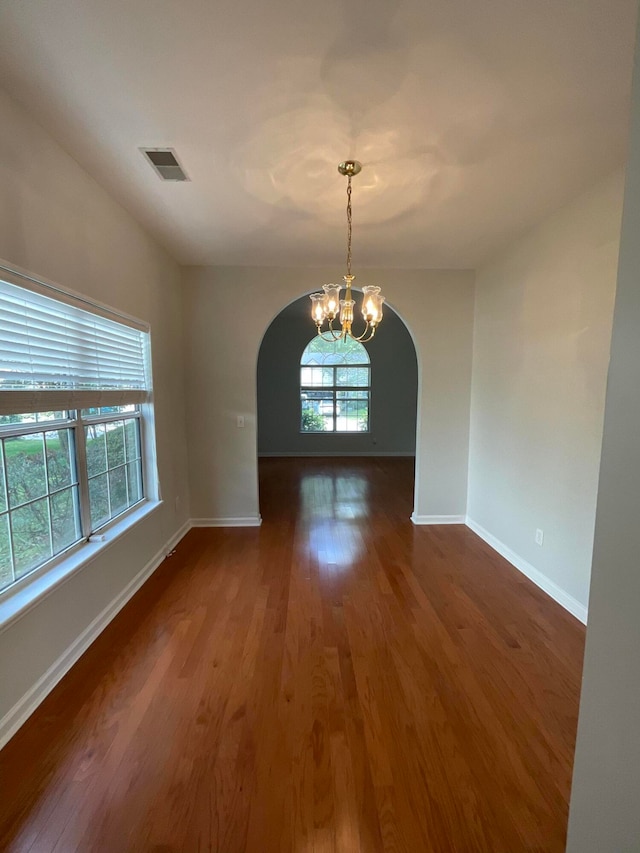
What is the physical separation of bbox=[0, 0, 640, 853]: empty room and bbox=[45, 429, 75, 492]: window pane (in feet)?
0.08

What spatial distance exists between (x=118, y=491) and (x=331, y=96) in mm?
2603

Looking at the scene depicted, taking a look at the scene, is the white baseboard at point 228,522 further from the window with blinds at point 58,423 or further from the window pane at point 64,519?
the window pane at point 64,519

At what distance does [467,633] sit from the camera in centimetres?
217

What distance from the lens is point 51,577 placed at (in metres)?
1.79

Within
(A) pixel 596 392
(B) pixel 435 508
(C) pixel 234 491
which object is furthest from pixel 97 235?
(B) pixel 435 508

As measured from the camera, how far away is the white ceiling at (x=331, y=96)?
120 centimetres

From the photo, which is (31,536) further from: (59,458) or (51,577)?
(59,458)

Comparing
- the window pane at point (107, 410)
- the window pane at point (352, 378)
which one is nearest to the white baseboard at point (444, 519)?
the window pane at point (107, 410)

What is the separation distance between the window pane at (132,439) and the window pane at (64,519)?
668 millimetres

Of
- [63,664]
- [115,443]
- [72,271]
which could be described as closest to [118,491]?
[115,443]

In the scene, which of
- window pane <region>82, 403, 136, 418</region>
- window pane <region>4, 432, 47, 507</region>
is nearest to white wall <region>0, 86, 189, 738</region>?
window pane <region>82, 403, 136, 418</region>

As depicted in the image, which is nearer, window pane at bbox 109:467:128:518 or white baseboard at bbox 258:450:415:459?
window pane at bbox 109:467:128:518

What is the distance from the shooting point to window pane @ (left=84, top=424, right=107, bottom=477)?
221 cm

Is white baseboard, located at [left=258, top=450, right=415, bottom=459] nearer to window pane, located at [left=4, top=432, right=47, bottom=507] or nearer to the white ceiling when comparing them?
the white ceiling
